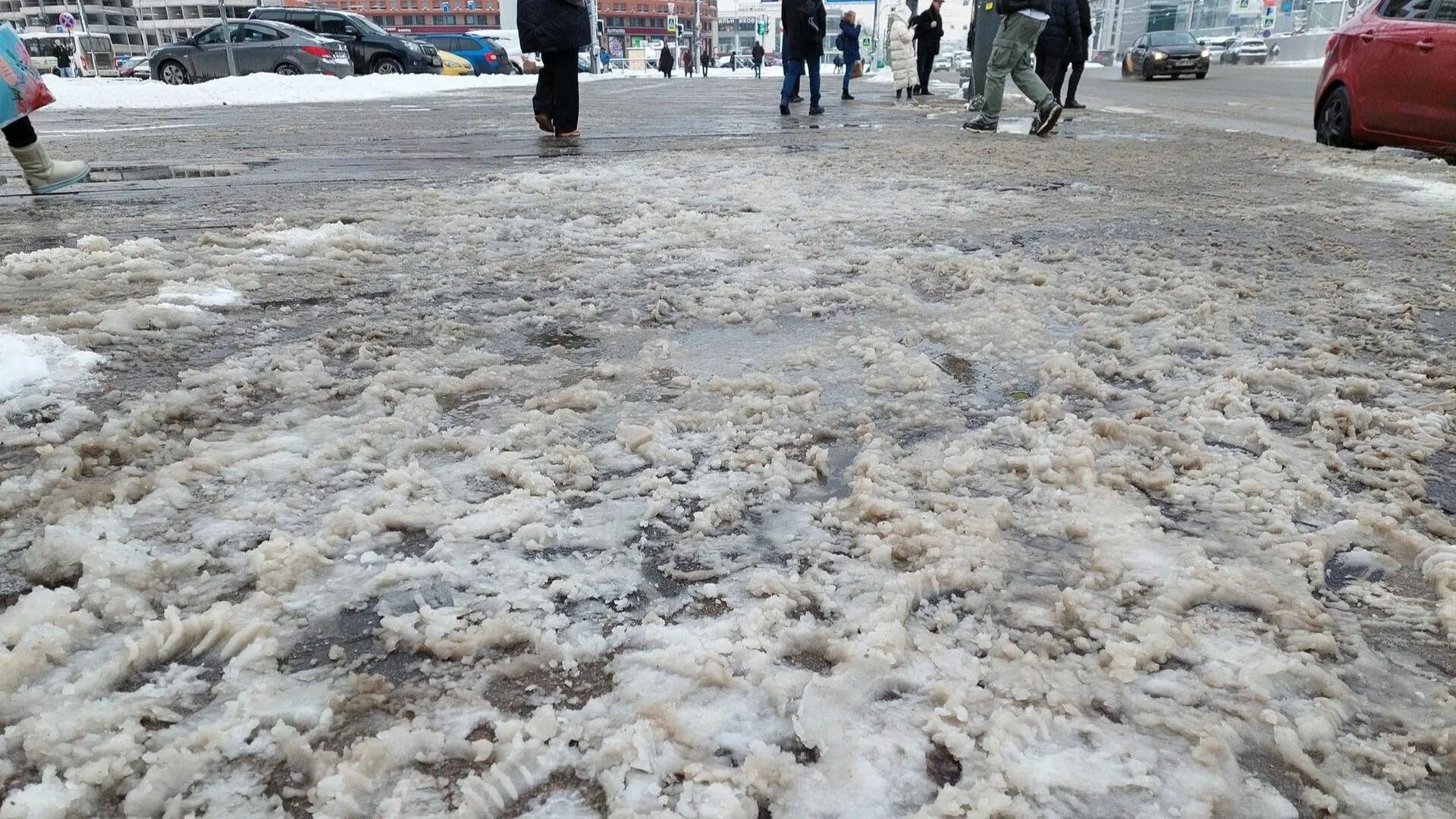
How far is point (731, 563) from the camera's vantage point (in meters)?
1.51

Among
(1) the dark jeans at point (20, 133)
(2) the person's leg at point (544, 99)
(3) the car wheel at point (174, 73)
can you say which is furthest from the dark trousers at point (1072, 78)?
(3) the car wheel at point (174, 73)

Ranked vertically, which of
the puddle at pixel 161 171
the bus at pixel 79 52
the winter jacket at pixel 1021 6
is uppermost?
the bus at pixel 79 52

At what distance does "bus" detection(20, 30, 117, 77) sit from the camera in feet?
147

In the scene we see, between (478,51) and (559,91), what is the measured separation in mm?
19783

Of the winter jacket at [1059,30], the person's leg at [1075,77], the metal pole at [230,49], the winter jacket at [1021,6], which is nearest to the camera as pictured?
the winter jacket at [1021,6]

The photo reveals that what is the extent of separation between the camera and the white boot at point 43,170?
4.95 meters

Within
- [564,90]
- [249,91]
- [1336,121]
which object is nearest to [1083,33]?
[1336,121]

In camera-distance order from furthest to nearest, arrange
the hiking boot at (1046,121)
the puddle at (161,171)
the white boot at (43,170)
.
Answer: the hiking boot at (1046,121) → the puddle at (161,171) → the white boot at (43,170)

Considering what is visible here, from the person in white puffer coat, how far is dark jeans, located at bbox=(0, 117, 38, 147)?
1322 centimetres

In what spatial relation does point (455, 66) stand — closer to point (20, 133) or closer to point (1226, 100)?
point (1226, 100)

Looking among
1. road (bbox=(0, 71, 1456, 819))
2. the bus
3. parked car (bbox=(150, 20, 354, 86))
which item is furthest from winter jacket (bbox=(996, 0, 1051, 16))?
the bus

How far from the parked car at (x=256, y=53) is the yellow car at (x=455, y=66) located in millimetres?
3893

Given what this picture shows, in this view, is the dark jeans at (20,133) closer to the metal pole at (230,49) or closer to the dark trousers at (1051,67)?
the dark trousers at (1051,67)

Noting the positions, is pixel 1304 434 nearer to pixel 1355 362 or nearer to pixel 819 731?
pixel 1355 362
